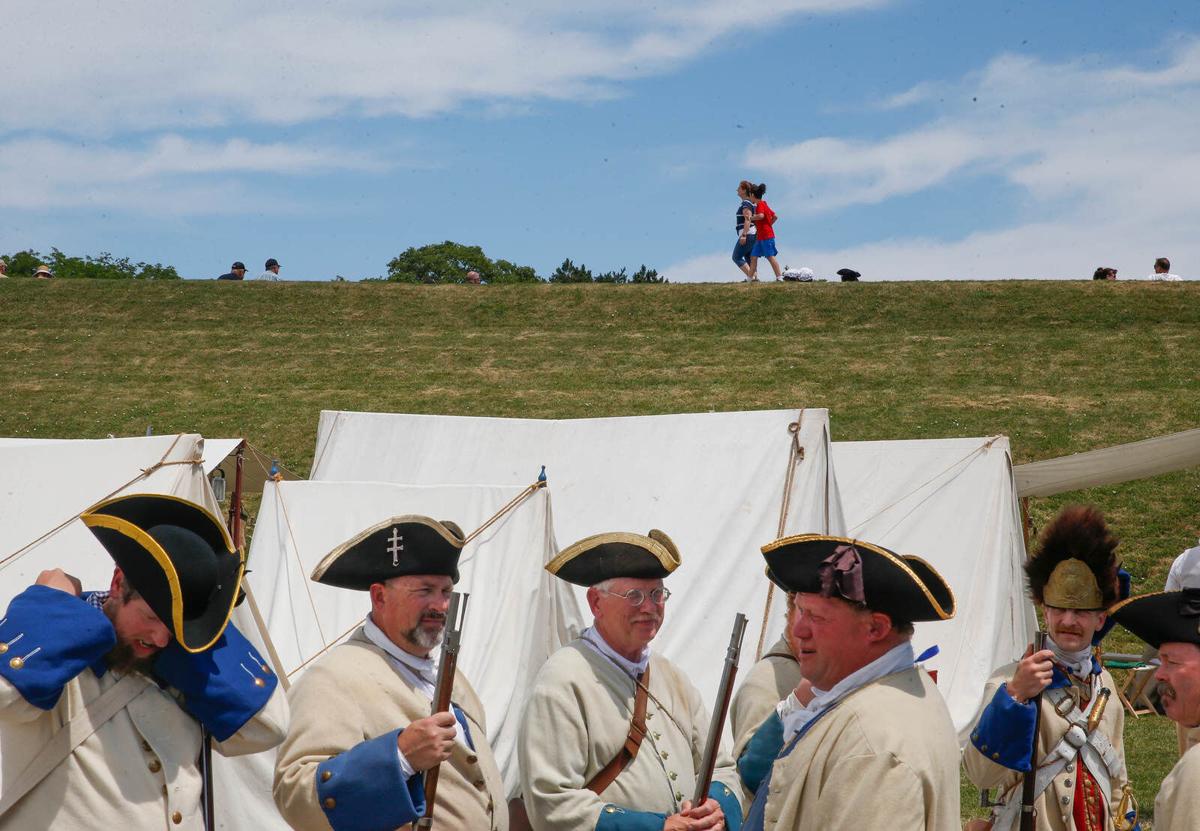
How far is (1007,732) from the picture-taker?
3.67 meters

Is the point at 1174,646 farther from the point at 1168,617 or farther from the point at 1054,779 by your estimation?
the point at 1054,779

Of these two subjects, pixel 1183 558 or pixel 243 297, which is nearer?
pixel 1183 558

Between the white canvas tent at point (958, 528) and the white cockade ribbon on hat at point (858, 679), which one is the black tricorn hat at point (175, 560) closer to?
the white cockade ribbon on hat at point (858, 679)

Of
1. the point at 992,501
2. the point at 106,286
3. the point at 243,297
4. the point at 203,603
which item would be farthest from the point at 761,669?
the point at 106,286

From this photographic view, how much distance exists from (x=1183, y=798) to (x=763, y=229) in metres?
17.6

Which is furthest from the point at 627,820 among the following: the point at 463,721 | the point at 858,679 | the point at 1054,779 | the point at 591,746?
the point at 1054,779

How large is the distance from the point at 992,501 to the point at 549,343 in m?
12.9

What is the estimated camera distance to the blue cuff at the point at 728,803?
3.70 meters

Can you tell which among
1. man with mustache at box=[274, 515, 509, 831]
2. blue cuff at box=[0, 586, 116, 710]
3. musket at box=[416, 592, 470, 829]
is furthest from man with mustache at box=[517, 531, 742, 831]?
blue cuff at box=[0, 586, 116, 710]

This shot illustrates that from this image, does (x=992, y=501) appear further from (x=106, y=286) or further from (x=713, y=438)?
(x=106, y=286)

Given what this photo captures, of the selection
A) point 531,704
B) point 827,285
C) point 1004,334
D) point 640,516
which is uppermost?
point 827,285

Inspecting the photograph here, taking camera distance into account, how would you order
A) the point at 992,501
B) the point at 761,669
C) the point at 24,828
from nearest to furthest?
the point at 24,828
the point at 761,669
the point at 992,501

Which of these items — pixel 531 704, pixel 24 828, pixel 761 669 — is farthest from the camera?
pixel 761 669

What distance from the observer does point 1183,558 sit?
620cm
